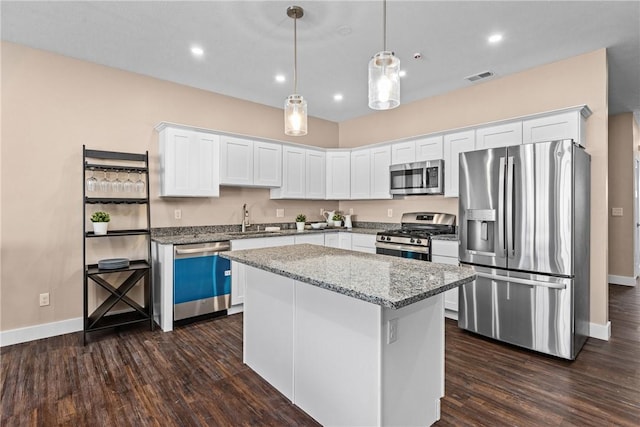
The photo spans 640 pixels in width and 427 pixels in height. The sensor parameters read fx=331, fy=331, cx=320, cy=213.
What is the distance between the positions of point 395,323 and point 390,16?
7.94 ft

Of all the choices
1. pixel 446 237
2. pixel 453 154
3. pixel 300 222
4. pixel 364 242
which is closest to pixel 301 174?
pixel 300 222

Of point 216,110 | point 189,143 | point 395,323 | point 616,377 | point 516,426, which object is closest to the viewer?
point 395,323

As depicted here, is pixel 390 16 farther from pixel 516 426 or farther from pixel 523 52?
pixel 516 426

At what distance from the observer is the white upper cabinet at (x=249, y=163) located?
4.24 metres

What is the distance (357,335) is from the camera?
1.73 metres

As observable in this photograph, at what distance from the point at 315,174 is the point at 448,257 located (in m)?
2.42

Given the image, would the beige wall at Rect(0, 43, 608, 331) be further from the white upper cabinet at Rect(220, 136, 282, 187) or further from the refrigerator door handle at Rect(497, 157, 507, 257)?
the refrigerator door handle at Rect(497, 157, 507, 257)

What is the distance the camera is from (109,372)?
8.55 ft

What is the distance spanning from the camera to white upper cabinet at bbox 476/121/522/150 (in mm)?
3561

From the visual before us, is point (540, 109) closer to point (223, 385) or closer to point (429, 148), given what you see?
point (429, 148)

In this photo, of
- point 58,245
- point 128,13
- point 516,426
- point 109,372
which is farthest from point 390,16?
point 58,245

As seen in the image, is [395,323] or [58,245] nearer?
[395,323]

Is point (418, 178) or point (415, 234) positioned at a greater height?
point (418, 178)

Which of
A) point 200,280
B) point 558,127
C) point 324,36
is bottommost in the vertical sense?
point 200,280
